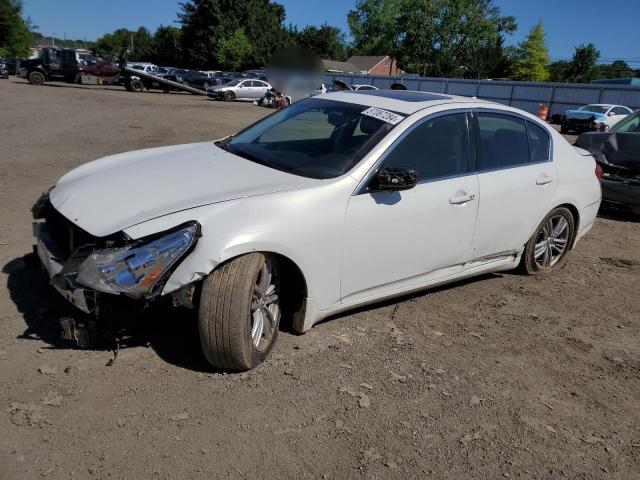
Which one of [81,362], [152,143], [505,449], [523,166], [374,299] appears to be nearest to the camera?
[505,449]

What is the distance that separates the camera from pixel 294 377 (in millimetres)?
3213

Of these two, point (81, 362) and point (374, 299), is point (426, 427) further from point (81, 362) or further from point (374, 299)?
point (81, 362)

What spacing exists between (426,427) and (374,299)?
106cm

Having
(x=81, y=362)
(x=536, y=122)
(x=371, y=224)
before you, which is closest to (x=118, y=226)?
(x=81, y=362)

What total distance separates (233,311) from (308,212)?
74cm

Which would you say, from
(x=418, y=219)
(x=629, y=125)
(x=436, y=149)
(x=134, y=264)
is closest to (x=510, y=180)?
(x=436, y=149)

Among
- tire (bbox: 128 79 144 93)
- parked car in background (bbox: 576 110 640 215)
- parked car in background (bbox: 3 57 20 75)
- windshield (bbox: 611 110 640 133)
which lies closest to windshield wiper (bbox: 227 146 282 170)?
parked car in background (bbox: 576 110 640 215)

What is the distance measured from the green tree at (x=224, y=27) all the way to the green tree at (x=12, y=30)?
57.1 feet

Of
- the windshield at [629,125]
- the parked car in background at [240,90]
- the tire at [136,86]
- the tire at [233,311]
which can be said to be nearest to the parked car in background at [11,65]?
the tire at [136,86]

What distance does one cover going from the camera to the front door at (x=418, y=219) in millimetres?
3471

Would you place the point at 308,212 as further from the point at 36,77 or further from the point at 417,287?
the point at 36,77

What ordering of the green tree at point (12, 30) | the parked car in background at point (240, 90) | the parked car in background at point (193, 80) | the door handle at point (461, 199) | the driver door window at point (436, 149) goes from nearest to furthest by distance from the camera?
the driver door window at point (436, 149) → the door handle at point (461, 199) → the parked car in background at point (240, 90) → the parked car in background at point (193, 80) → the green tree at point (12, 30)

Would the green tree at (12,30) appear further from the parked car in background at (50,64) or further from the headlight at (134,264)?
the headlight at (134,264)

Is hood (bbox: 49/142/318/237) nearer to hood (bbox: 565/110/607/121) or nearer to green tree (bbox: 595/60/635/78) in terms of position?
hood (bbox: 565/110/607/121)
